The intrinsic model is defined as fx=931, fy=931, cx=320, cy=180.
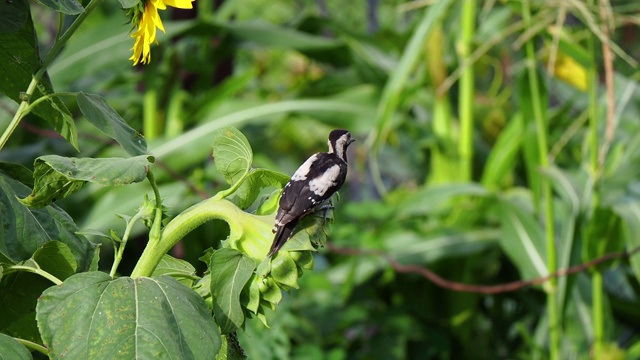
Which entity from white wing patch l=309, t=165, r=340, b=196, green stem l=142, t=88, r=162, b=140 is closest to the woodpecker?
white wing patch l=309, t=165, r=340, b=196

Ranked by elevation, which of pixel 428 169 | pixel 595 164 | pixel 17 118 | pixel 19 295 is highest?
pixel 17 118

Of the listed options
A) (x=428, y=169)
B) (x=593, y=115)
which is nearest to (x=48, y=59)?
(x=593, y=115)

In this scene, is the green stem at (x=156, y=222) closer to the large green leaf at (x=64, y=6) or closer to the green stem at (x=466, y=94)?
the large green leaf at (x=64, y=6)

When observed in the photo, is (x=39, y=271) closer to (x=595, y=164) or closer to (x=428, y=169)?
(x=595, y=164)

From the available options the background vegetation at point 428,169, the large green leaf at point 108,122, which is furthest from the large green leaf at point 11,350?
the background vegetation at point 428,169


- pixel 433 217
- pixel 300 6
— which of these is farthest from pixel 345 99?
pixel 300 6

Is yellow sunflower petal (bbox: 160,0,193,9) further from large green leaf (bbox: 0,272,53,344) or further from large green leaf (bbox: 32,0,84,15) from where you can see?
large green leaf (bbox: 0,272,53,344)

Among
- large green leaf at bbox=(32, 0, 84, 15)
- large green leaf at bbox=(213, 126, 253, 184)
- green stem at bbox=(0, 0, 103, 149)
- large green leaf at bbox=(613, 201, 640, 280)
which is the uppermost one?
large green leaf at bbox=(32, 0, 84, 15)
